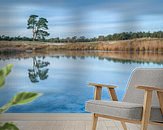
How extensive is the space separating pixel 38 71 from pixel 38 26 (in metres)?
0.69

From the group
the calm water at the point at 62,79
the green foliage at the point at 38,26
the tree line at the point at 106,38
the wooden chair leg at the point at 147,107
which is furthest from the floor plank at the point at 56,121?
the green foliage at the point at 38,26

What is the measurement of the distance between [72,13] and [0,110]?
4.82 metres

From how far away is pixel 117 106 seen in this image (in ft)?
10.2

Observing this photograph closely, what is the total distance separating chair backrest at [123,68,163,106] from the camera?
345 cm

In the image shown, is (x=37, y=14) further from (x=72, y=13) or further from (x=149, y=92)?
(x=149, y=92)

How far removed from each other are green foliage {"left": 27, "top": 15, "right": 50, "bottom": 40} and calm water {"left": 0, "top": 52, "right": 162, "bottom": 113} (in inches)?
17.1

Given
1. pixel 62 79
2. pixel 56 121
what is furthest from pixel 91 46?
pixel 56 121

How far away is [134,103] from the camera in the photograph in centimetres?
343

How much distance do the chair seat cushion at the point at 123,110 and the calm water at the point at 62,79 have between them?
1.73 m

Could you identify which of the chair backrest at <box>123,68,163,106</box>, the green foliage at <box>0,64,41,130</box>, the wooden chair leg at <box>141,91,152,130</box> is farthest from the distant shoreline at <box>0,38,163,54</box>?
the green foliage at <box>0,64,41,130</box>

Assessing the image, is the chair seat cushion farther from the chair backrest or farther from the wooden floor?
the wooden floor

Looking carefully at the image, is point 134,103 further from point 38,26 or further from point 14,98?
point 14,98

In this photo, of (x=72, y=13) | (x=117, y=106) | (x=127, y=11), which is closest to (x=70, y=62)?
(x=72, y=13)

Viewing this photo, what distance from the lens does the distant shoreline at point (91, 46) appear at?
5.46 m
